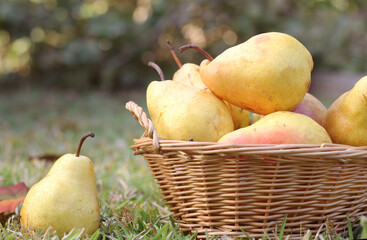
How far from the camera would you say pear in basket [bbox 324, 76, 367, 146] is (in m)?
1.21

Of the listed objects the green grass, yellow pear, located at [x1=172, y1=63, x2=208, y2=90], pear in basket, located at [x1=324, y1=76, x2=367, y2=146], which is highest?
yellow pear, located at [x1=172, y1=63, x2=208, y2=90]

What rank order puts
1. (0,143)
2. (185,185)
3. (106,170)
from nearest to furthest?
(185,185), (106,170), (0,143)

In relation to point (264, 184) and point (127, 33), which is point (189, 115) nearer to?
point (264, 184)

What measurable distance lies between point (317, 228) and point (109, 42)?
451 centimetres

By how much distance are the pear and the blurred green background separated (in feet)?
12.7

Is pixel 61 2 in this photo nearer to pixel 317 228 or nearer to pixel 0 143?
pixel 0 143

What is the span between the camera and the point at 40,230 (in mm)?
1195

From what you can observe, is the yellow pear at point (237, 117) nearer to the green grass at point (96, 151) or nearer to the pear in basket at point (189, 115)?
the pear in basket at point (189, 115)

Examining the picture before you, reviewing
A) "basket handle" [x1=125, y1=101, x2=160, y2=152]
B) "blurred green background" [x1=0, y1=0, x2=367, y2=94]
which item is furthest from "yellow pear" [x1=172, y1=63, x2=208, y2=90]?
"blurred green background" [x1=0, y1=0, x2=367, y2=94]

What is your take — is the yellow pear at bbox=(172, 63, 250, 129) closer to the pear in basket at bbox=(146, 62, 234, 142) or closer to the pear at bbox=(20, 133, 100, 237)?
the pear in basket at bbox=(146, 62, 234, 142)

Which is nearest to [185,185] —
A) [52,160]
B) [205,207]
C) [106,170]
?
[205,207]

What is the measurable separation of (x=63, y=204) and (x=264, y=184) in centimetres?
57

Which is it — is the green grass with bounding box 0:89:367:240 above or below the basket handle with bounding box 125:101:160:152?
below

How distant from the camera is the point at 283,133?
3.70ft
